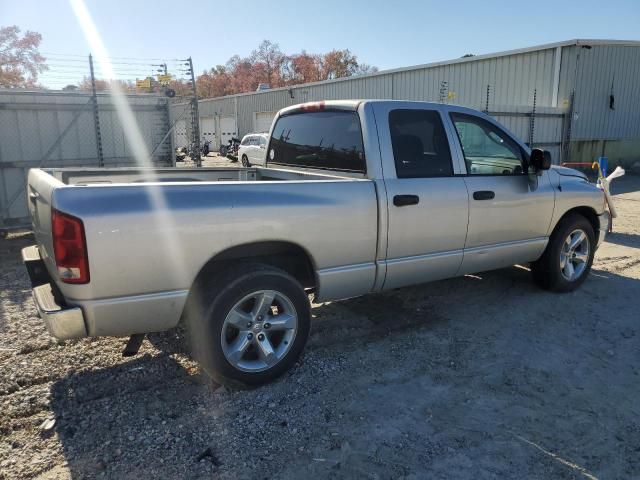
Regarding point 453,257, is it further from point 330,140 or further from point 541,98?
point 541,98

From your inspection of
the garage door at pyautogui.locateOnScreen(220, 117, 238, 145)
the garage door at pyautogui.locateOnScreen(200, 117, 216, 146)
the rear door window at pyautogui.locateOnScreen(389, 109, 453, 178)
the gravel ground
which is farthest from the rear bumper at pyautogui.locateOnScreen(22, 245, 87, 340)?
the garage door at pyautogui.locateOnScreen(200, 117, 216, 146)

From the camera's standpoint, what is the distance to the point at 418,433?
306cm

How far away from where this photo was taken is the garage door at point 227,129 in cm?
3734

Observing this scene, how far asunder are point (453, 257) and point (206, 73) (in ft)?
210

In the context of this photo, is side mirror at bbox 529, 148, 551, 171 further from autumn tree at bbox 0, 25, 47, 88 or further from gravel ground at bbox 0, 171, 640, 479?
autumn tree at bbox 0, 25, 47, 88

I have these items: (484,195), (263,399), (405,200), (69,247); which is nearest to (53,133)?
(69,247)

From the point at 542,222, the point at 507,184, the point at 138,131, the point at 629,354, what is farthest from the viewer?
the point at 138,131

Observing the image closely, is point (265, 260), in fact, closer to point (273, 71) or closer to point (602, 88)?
point (602, 88)

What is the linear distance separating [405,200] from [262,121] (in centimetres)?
3196

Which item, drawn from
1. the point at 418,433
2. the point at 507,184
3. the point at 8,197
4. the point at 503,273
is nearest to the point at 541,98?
the point at 503,273

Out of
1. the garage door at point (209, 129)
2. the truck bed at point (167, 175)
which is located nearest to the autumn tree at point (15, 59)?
the garage door at point (209, 129)

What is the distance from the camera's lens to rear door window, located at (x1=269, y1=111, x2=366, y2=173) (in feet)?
13.7

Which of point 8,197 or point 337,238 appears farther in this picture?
point 8,197

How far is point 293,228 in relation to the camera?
349 cm
